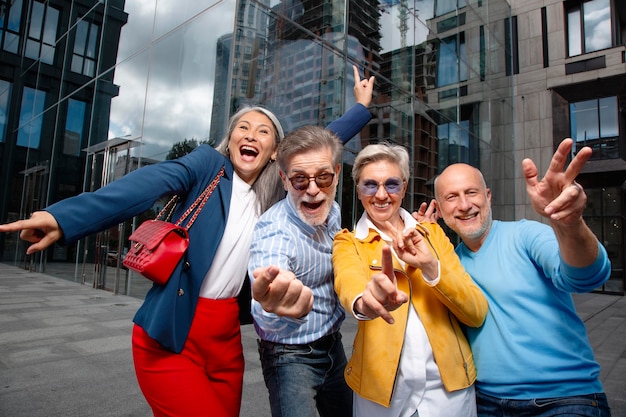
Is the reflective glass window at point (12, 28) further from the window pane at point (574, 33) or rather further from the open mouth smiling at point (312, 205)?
the window pane at point (574, 33)

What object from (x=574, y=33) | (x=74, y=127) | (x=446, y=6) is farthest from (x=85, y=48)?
(x=574, y=33)

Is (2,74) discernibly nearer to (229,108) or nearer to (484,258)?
(229,108)

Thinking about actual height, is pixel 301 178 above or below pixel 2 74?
below

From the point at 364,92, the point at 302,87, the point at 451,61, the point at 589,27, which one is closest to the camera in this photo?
the point at 364,92

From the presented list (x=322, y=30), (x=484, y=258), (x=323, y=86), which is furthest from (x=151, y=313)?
(x=322, y=30)

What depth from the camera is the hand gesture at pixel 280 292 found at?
4.20 ft

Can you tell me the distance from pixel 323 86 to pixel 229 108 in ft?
6.47

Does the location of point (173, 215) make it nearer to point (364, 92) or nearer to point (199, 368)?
point (199, 368)

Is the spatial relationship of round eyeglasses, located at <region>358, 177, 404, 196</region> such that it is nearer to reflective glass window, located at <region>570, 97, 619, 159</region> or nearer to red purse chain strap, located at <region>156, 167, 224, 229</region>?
red purse chain strap, located at <region>156, 167, 224, 229</region>

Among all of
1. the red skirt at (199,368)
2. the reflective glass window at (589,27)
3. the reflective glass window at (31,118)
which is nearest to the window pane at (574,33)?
the reflective glass window at (589,27)

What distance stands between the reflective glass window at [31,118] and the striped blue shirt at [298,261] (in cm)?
1679

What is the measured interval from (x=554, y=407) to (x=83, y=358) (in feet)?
15.6

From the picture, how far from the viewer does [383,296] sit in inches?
48.8

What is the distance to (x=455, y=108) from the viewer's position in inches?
497
